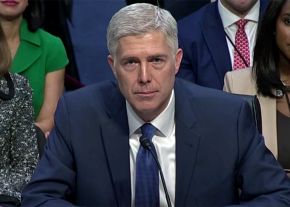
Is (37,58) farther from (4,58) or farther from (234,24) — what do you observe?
(234,24)

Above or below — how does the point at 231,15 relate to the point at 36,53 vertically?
above

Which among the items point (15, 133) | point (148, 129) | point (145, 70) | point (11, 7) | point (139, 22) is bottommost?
point (15, 133)

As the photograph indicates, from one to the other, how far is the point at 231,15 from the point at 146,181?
6.04 feet

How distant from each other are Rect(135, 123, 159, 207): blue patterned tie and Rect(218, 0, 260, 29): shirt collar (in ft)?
5.79

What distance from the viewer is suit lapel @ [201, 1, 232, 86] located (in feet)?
12.9

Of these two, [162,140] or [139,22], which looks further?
[162,140]

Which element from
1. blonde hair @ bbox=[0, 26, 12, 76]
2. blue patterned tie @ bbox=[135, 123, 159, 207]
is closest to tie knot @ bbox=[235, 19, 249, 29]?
blonde hair @ bbox=[0, 26, 12, 76]

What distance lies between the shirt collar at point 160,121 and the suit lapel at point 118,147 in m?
0.02

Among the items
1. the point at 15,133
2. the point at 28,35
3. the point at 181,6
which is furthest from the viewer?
the point at 181,6

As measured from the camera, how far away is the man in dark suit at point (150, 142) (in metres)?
2.42

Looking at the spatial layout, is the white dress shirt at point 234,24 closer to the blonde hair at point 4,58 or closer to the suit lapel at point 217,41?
the suit lapel at point 217,41

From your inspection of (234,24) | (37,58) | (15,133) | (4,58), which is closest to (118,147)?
(15,133)

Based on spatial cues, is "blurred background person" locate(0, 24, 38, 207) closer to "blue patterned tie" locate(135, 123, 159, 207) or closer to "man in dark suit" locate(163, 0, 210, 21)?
"blue patterned tie" locate(135, 123, 159, 207)

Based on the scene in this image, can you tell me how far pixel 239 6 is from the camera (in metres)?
4.10
